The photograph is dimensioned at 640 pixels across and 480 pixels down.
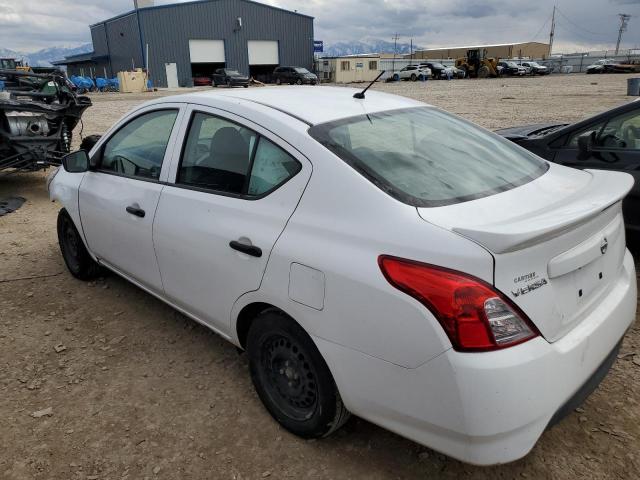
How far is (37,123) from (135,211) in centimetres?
531

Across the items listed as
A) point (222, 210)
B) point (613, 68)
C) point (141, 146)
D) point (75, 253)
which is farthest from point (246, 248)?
point (613, 68)

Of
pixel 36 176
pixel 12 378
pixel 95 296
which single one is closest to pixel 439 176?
pixel 12 378

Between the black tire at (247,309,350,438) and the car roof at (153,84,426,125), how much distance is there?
990 millimetres

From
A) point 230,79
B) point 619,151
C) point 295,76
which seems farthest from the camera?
point 295,76

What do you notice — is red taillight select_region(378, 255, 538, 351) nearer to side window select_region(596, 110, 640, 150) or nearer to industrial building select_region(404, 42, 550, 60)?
side window select_region(596, 110, 640, 150)

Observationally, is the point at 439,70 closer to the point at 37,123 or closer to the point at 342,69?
A: the point at 342,69

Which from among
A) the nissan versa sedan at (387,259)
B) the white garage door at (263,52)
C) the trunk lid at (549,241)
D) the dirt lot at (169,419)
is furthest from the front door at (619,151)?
the white garage door at (263,52)

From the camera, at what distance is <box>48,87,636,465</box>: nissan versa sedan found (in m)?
1.72

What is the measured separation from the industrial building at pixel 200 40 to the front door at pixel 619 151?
45.3 m

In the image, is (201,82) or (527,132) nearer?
(527,132)

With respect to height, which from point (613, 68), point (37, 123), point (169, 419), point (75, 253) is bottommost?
point (169, 419)

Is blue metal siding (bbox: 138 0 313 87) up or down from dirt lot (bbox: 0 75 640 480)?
up

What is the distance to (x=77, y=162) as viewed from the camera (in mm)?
3707

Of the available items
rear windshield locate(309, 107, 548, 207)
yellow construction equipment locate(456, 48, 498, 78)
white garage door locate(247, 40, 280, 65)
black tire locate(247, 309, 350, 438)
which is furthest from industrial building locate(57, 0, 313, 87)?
black tire locate(247, 309, 350, 438)
